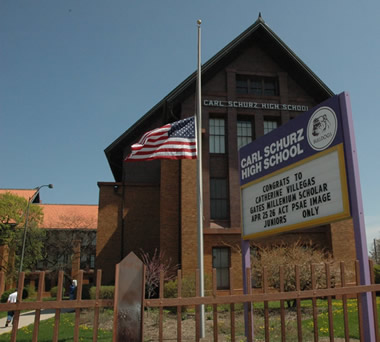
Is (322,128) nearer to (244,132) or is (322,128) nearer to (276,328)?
(276,328)

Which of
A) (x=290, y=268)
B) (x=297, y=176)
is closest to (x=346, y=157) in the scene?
(x=297, y=176)

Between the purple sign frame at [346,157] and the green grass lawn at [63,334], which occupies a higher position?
the purple sign frame at [346,157]

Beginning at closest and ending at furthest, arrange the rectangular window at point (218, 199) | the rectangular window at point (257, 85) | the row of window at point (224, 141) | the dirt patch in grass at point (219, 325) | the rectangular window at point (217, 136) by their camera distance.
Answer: the dirt patch in grass at point (219, 325), the row of window at point (224, 141), the rectangular window at point (218, 199), the rectangular window at point (217, 136), the rectangular window at point (257, 85)

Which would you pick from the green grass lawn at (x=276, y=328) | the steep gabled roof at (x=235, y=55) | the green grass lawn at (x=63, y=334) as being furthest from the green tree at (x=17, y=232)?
the green grass lawn at (x=63, y=334)

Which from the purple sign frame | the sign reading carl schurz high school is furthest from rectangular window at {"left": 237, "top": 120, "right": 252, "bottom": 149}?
the purple sign frame

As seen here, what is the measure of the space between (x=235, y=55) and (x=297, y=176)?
19.3 meters

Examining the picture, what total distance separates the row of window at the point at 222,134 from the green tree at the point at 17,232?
23744 millimetres

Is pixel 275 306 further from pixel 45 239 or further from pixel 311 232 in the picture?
pixel 45 239

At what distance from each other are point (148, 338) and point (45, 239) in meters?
34.8

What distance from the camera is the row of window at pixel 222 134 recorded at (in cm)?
2236

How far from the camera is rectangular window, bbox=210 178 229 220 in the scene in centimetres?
2119

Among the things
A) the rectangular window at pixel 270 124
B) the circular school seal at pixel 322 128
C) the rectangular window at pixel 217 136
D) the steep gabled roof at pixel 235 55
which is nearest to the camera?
the circular school seal at pixel 322 128

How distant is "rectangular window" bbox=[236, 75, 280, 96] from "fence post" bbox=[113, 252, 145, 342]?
21.1 m

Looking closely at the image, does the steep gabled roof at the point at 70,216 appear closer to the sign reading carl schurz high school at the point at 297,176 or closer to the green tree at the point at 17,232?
the green tree at the point at 17,232
